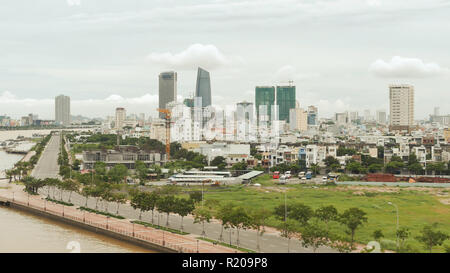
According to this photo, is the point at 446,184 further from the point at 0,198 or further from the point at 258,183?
the point at 0,198

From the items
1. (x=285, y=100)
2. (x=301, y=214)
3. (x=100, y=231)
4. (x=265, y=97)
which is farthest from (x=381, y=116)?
(x=100, y=231)

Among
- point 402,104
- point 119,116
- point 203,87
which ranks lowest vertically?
point 119,116

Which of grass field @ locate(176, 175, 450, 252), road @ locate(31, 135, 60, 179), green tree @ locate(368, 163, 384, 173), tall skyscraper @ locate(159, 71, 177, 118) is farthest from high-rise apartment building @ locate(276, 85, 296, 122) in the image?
grass field @ locate(176, 175, 450, 252)

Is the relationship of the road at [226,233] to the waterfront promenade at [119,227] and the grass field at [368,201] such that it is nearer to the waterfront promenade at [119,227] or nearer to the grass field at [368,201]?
the waterfront promenade at [119,227]

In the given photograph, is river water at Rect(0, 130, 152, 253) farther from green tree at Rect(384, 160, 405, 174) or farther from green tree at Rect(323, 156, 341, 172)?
green tree at Rect(384, 160, 405, 174)

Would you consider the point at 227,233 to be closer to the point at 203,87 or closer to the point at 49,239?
the point at 49,239
